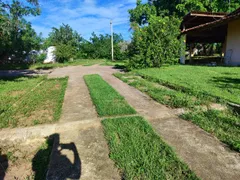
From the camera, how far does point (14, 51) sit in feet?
68.7

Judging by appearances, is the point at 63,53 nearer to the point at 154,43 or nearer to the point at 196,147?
the point at 154,43

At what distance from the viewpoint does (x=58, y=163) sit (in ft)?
7.34

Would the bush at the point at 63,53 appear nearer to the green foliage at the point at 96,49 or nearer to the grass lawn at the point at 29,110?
the green foliage at the point at 96,49

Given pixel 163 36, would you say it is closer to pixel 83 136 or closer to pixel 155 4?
pixel 83 136

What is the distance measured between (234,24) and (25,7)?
1267 centimetres

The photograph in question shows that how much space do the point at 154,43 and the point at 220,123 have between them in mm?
8420

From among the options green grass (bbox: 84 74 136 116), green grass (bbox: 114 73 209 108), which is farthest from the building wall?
green grass (bbox: 84 74 136 116)

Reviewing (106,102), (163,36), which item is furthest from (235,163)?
(163,36)

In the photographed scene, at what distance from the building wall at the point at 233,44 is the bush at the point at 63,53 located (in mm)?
17790

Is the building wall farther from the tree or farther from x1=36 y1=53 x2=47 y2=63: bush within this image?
x1=36 y1=53 x2=47 y2=63: bush

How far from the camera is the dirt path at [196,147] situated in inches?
79.5

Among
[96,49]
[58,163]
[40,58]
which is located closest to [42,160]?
[58,163]

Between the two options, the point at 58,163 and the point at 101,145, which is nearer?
the point at 58,163

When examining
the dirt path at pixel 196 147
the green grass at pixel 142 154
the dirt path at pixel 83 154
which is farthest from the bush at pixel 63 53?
the green grass at pixel 142 154
